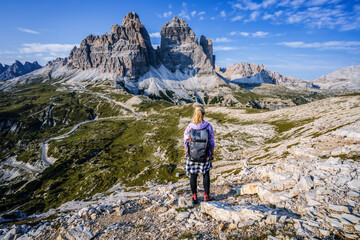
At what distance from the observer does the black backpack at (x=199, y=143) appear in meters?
11.1

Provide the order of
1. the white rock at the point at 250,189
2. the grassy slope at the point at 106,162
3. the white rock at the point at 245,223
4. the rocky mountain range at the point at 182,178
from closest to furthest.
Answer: the white rock at the point at 245,223, the rocky mountain range at the point at 182,178, the white rock at the point at 250,189, the grassy slope at the point at 106,162

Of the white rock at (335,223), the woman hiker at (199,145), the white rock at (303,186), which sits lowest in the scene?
the white rock at (303,186)

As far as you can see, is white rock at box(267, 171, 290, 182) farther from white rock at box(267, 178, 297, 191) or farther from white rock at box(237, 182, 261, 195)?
white rock at box(237, 182, 261, 195)

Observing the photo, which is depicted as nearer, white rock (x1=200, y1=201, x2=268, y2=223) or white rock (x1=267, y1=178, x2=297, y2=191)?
white rock (x1=200, y1=201, x2=268, y2=223)

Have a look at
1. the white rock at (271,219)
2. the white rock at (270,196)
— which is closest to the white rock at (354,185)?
the white rock at (270,196)

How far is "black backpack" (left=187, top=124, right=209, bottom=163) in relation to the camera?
437 inches

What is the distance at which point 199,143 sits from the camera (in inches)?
438

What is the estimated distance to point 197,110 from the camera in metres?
11.5

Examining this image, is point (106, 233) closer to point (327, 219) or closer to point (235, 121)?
point (327, 219)

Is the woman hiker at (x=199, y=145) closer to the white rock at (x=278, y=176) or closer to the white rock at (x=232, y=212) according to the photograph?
the white rock at (x=232, y=212)

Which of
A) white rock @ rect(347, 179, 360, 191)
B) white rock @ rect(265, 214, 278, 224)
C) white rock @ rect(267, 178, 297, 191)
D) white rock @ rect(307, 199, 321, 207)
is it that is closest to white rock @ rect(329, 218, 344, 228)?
white rock @ rect(307, 199, 321, 207)

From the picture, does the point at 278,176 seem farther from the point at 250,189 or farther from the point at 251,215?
the point at 251,215

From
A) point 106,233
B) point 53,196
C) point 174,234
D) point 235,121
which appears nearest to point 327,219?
point 174,234

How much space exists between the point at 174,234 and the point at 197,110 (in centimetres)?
704
